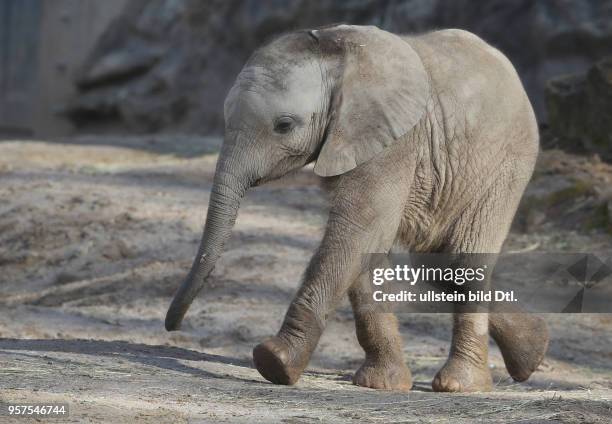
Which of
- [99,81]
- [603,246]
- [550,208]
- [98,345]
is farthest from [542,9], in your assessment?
[98,345]

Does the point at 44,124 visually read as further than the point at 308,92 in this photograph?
Yes

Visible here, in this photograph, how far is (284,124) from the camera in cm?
623

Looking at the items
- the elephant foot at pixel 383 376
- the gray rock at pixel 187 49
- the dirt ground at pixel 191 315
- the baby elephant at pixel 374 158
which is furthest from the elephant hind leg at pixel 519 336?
the gray rock at pixel 187 49

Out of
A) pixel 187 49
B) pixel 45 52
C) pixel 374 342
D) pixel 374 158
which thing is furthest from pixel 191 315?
pixel 45 52

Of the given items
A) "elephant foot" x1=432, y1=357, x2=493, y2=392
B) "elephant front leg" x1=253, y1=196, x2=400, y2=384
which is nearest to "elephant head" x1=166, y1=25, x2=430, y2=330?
"elephant front leg" x1=253, y1=196, x2=400, y2=384

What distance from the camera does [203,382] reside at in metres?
5.91

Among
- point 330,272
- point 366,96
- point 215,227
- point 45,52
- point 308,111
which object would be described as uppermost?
point 45,52

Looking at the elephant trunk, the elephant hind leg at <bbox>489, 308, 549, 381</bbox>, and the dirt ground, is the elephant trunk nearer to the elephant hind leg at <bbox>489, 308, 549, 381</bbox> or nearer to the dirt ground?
the dirt ground

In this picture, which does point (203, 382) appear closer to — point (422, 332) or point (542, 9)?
point (422, 332)

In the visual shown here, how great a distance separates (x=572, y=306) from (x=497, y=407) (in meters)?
4.30

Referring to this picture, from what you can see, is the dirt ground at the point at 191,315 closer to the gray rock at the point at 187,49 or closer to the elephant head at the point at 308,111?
the elephant head at the point at 308,111

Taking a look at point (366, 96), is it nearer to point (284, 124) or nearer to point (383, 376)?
point (284, 124)

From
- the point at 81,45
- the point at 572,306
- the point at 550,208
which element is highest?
the point at 81,45

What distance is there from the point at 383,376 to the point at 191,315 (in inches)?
97.5
